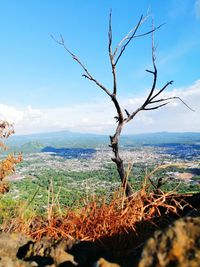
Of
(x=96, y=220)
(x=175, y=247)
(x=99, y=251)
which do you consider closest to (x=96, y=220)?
(x=96, y=220)

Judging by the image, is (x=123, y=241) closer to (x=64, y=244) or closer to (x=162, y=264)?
(x=64, y=244)

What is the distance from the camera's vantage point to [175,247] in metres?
1.62

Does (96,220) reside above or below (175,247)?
below

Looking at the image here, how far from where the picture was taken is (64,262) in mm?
2025

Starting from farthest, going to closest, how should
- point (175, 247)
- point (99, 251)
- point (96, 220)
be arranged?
1. point (96, 220)
2. point (99, 251)
3. point (175, 247)

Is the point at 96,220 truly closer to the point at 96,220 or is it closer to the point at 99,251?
the point at 96,220

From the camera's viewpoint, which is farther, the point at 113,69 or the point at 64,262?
the point at 113,69

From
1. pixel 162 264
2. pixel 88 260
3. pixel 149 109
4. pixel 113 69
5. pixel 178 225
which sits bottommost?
pixel 88 260

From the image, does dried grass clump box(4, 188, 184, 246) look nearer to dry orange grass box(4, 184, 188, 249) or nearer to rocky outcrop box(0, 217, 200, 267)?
dry orange grass box(4, 184, 188, 249)

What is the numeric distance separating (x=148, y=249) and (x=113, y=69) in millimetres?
4926

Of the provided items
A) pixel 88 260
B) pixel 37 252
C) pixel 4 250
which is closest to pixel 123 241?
pixel 88 260

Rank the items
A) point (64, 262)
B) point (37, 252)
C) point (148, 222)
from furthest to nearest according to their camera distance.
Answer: point (148, 222) < point (37, 252) < point (64, 262)

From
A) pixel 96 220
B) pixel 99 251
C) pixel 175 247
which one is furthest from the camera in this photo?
pixel 96 220

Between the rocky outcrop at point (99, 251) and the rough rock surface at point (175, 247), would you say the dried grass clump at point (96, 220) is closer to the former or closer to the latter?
the rocky outcrop at point (99, 251)
